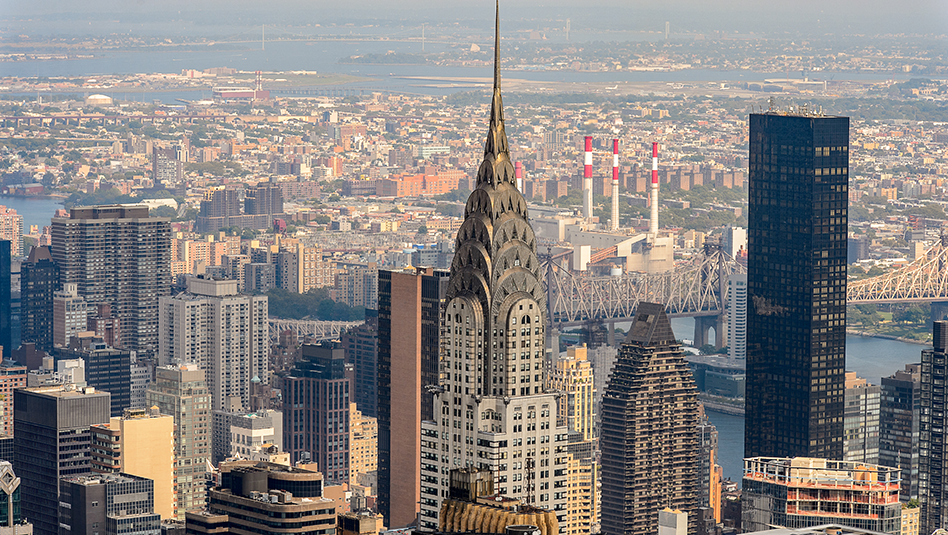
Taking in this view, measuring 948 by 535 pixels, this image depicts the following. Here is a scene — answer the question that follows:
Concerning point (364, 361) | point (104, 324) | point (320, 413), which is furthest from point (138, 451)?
point (104, 324)

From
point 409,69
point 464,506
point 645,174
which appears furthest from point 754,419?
point 409,69

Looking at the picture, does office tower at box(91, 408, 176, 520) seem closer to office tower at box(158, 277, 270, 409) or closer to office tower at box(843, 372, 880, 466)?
office tower at box(843, 372, 880, 466)

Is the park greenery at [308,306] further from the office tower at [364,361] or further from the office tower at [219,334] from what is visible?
the office tower at [364,361]

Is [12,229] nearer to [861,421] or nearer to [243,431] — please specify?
[243,431]

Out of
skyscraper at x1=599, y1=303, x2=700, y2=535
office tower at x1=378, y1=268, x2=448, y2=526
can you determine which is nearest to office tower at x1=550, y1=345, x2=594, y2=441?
skyscraper at x1=599, y1=303, x2=700, y2=535

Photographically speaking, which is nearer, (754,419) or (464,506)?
(464,506)

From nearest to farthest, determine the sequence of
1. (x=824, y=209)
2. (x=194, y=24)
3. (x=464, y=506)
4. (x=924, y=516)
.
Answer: (x=464, y=506)
(x=924, y=516)
(x=824, y=209)
(x=194, y=24)

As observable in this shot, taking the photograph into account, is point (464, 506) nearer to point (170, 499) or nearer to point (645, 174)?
point (170, 499)
